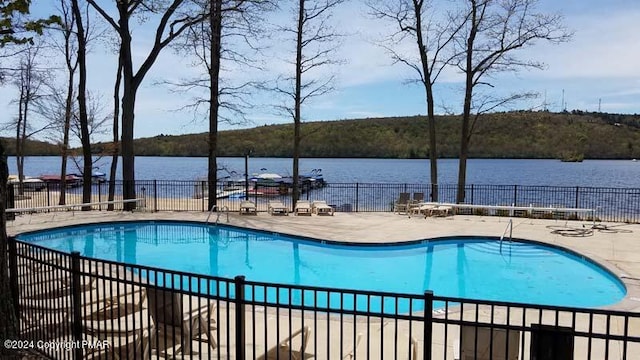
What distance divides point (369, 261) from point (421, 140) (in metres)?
87.1

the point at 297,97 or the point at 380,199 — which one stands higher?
the point at 297,97

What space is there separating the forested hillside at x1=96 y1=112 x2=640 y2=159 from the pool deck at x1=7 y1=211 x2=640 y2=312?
56007 millimetres

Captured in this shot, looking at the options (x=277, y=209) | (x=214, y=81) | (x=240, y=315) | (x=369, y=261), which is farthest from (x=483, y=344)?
(x=214, y=81)

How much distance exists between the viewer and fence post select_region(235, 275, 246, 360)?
4.00m

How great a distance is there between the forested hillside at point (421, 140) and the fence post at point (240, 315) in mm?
68775

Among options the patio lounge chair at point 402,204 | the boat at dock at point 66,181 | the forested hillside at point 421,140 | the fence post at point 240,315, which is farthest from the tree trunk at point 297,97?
the forested hillside at point 421,140

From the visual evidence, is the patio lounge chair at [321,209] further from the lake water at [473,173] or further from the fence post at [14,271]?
the lake water at [473,173]

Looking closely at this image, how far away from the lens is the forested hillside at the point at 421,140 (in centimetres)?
8112

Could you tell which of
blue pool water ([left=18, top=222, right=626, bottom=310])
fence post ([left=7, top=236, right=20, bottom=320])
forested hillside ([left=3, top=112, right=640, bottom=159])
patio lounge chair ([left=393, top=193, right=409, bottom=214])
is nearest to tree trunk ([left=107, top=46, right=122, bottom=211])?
blue pool water ([left=18, top=222, right=626, bottom=310])

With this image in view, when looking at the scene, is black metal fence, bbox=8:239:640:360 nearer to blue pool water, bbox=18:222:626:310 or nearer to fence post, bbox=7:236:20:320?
fence post, bbox=7:236:20:320

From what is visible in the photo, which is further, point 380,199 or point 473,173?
point 473,173

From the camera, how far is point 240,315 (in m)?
4.13

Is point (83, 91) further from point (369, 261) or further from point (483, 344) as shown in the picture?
point (483, 344)

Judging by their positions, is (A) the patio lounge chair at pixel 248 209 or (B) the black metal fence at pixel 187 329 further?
(A) the patio lounge chair at pixel 248 209
